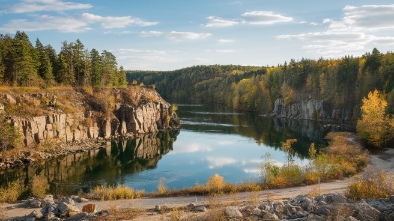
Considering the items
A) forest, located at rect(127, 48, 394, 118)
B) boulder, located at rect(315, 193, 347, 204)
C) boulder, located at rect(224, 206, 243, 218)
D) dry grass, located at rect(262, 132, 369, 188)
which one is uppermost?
forest, located at rect(127, 48, 394, 118)

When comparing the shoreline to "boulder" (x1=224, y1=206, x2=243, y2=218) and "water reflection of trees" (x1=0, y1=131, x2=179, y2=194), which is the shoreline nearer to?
"boulder" (x1=224, y1=206, x2=243, y2=218)

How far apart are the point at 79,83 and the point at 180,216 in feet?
224

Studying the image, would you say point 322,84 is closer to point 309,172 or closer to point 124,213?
point 309,172

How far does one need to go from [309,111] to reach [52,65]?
230 feet

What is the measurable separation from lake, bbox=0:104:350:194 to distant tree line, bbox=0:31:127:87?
59.3 ft

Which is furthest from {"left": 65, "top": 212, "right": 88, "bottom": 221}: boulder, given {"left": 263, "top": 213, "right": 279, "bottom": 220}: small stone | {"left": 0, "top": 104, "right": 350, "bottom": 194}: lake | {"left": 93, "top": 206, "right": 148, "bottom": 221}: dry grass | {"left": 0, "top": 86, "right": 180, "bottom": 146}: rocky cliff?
{"left": 0, "top": 86, "right": 180, "bottom": 146}: rocky cliff

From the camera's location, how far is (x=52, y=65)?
74.2m

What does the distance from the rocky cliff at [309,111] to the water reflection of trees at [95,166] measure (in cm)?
5033

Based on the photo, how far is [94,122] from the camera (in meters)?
67.7

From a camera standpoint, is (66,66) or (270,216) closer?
(270,216)

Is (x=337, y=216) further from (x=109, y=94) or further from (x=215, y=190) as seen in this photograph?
(x=109, y=94)

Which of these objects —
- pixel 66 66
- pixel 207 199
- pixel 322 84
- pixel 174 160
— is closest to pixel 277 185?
pixel 207 199

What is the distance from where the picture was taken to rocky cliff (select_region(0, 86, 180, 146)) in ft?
176

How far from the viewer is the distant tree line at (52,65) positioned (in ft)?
206
